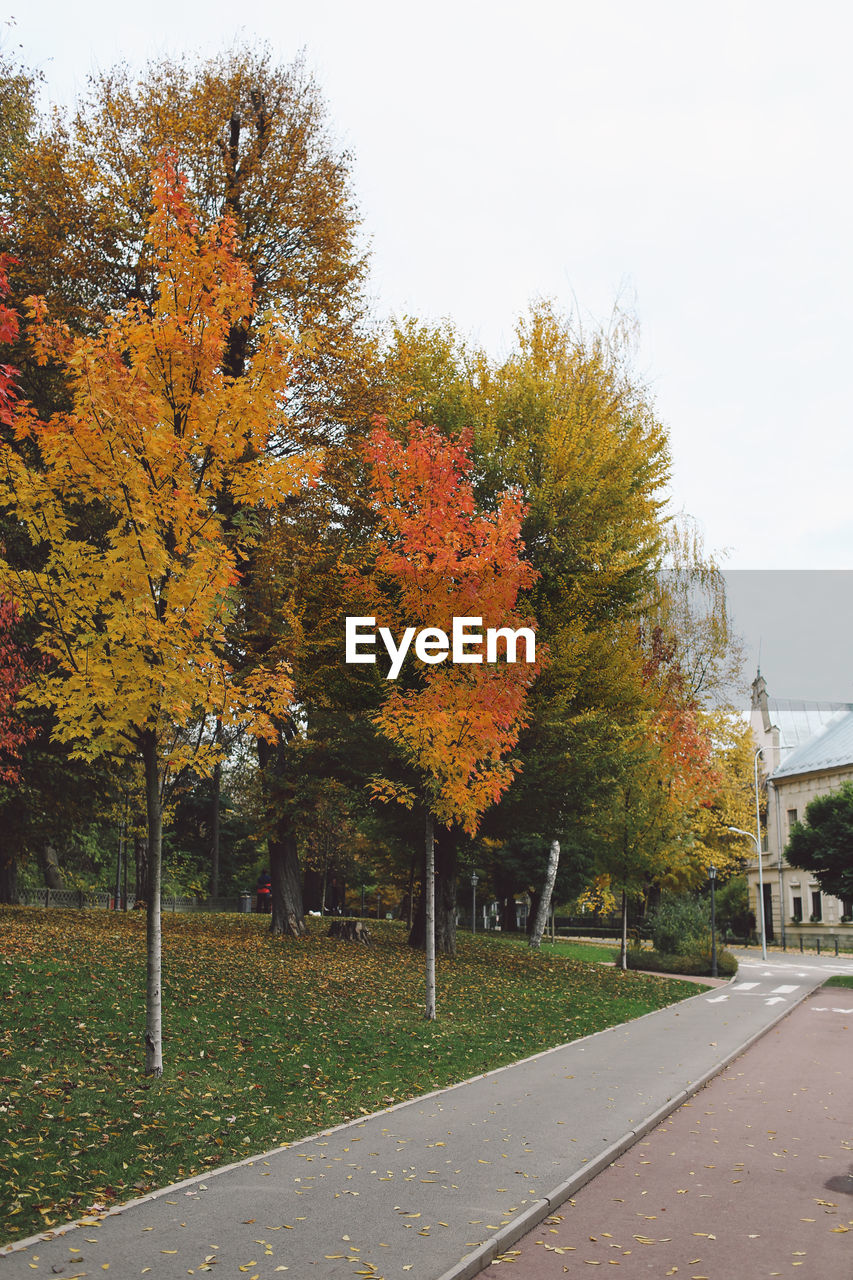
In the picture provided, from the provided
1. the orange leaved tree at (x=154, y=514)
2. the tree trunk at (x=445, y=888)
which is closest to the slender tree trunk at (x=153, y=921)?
the orange leaved tree at (x=154, y=514)

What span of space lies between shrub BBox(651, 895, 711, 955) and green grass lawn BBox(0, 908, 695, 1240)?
11.4 m

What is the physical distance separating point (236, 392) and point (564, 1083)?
320 inches

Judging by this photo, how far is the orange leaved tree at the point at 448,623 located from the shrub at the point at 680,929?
19.3 meters

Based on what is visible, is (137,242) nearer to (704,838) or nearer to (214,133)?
(214,133)

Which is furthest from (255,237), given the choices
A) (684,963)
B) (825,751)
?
(825,751)

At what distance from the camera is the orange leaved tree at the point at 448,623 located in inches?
585

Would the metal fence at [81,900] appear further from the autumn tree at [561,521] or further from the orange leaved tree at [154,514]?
the orange leaved tree at [154,514]

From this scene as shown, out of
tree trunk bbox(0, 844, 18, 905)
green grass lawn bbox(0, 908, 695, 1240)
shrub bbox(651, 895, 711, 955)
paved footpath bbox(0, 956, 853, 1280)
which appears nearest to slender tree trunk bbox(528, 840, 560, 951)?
shrub bbox(651, 895, 711, 955)

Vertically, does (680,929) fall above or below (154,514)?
below

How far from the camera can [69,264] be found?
19.0 metres

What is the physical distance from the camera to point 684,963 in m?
31.5

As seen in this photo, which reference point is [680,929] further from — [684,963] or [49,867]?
[49,867]

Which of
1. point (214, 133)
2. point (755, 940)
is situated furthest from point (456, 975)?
point (755, 940)

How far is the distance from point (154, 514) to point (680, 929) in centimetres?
Answer: 2803
